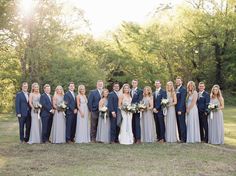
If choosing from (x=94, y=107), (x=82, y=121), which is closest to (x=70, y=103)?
(x=82, y=121)

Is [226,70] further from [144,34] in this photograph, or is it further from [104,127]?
[104,127]

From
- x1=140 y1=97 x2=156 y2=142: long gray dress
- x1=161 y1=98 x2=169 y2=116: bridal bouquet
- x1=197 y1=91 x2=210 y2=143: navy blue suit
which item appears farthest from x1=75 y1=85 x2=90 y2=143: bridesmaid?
x1=197 y1=91 x2=210 y2=143: navy blue suit

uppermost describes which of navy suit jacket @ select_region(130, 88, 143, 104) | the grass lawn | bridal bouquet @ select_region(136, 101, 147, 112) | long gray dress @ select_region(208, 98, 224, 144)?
navy suit jacket @ select_region(130, 88, 143, 104)

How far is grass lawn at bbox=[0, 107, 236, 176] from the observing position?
9086 millimetres

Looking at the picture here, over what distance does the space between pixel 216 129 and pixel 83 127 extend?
Result: 156 inches

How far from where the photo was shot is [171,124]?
1327 centimetres

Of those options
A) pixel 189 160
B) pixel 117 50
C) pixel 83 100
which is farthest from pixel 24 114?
pixel 117 50

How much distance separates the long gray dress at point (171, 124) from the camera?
13243 millimetres

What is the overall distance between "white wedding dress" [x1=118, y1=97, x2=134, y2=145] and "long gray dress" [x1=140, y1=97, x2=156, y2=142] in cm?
45

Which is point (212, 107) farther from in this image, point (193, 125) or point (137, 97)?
point (137, 97)

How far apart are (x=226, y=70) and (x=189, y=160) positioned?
34.0 m

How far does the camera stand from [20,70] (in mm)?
31328

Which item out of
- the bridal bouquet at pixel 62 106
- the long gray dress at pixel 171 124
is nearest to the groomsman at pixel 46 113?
the bridal bouquet at pixel 62 106

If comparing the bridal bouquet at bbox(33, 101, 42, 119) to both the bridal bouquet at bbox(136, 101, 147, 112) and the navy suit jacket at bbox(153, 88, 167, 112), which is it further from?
the navy suit jacket at bbox(153, 88, 167, 112)
